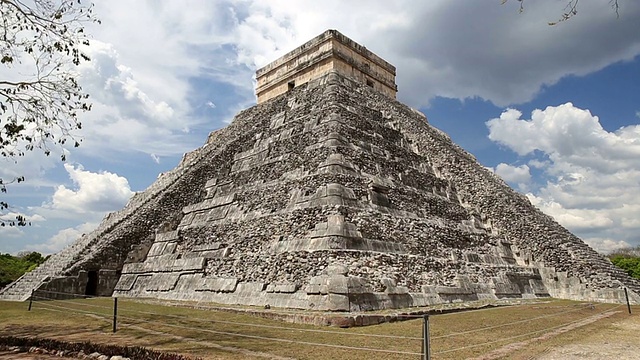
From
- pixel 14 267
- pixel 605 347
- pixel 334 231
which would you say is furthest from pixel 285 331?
pixel 14 267

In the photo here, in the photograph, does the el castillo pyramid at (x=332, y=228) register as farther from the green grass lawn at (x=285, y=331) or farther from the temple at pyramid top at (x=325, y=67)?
the green grass lawn at (x=285, y=331)

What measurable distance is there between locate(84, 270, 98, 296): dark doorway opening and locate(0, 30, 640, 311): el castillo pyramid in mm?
34

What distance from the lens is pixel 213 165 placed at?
1823cm

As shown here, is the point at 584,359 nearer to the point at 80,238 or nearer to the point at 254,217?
the point at 254,217

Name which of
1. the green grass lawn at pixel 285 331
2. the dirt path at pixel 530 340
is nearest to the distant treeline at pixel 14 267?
the green grass lawn at pixel 285 331

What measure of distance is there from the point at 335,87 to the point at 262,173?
464 cm

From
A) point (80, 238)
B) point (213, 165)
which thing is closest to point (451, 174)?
point (213, 165)

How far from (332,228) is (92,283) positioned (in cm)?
922

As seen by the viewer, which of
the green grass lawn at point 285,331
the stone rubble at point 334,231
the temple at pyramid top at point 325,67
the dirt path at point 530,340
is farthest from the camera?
the temple at pyramid top at point 325,67

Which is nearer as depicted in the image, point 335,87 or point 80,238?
point 335,87

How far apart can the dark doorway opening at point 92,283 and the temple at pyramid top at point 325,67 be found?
11.5 metres

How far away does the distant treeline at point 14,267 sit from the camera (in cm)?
2416

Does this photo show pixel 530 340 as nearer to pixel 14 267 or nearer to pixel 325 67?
pixel 325 67

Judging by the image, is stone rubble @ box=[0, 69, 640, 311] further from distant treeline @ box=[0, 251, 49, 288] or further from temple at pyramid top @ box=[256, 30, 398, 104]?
distant treeline @ box=[0, 251, 49, 288]
